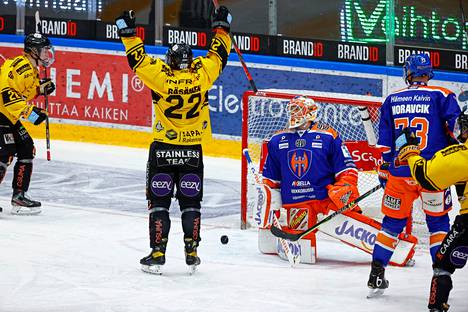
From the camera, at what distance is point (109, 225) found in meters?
9.26

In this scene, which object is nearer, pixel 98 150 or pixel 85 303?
pixel 85 303

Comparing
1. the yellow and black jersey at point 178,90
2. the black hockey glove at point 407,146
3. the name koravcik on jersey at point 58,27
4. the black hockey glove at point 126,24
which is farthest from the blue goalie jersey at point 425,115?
the name koravcik on jersey at point 58,27

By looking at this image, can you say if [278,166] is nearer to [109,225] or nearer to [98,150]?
[109,225]

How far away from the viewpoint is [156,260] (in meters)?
7.48

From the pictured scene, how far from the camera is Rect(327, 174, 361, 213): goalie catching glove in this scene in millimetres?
7660

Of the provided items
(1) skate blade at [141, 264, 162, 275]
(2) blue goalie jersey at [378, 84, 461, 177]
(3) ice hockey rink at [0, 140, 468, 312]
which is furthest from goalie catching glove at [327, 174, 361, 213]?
(1) skate blade at [141, 264, 162, 275]

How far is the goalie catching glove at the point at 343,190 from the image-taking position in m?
7.66

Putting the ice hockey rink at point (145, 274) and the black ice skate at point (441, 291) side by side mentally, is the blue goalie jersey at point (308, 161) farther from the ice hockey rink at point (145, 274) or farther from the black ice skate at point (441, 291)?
the black ice skate at point (441, 291)

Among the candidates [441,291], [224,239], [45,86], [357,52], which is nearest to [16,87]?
[45,86]

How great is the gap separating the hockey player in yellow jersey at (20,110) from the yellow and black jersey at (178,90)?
2.17m

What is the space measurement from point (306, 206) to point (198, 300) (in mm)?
1337

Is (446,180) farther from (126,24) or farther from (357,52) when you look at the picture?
(357,52)

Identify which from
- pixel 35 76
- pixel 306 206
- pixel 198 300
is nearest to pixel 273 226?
pixel 306 206

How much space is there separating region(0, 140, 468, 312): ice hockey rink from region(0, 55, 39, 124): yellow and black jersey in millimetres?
849
